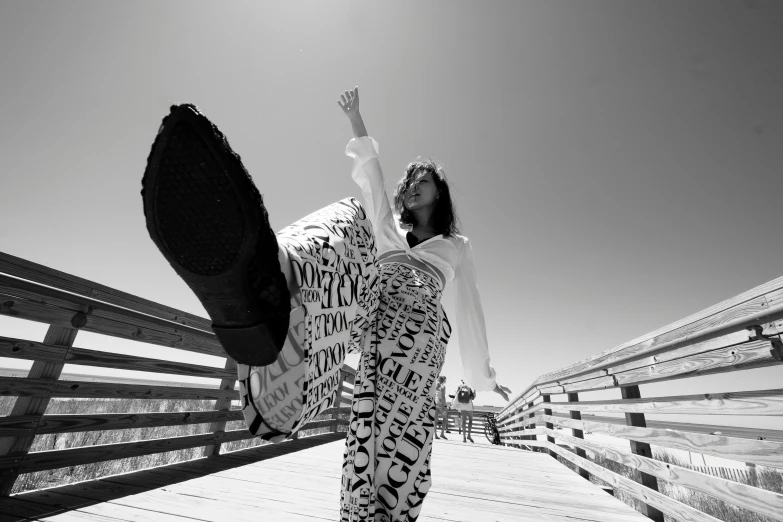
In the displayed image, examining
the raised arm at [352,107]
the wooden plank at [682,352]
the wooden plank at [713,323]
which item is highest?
the raised arm at [352,107]

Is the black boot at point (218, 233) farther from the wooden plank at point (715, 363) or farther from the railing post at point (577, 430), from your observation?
the railing post at point (577, 430)

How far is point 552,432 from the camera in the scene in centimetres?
466

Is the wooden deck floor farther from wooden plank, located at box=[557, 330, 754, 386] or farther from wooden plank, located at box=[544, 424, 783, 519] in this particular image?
wooden plank, located at box=[557, 330, 754, 386]

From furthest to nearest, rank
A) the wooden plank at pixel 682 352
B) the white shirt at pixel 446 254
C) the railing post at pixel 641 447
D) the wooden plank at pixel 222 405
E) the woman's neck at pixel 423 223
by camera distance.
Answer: the wooden plank at pixel 222 405 < the railing post at pixel 641 447 < the woman's neck at pixel 423 223 < the white shirt at pixel 446 254 < the wooden plank at pixel 682 352

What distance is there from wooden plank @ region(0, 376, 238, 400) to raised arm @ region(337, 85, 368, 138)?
1.93m

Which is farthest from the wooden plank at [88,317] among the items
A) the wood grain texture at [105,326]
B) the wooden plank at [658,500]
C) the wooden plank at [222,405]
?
the wooden plank at [658,500]

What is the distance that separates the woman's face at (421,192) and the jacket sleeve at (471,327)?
0.26m

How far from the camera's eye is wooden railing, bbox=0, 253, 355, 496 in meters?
1.60

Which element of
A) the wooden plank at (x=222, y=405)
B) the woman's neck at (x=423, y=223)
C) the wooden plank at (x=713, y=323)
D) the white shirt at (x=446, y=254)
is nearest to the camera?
the wooden plank at (x=713, y=323)

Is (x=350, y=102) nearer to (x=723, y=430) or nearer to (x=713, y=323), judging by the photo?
(x=713, y=323)

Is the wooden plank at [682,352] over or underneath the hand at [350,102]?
underneath

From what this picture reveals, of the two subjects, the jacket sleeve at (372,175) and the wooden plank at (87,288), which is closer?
the jacket sleeve at (372,175)

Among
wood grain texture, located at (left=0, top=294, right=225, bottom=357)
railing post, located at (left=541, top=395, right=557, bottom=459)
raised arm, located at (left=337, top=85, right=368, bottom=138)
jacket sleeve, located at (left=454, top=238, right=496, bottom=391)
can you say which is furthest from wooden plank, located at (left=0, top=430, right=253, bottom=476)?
railing post, located at (left=541, top=395, right=557, bottom=459)

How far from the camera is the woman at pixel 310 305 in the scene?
0.59m
